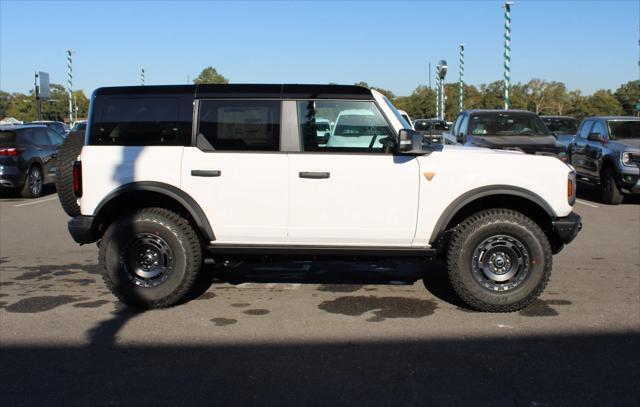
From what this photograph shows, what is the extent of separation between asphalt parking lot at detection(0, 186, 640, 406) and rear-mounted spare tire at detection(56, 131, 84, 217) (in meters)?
0.91

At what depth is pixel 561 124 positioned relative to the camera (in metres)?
22.2

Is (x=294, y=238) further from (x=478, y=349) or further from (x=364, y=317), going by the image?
(x=478, y=349)

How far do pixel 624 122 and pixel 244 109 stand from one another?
1071 cm

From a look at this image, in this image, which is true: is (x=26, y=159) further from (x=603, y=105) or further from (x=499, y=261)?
(x=603, y=105)

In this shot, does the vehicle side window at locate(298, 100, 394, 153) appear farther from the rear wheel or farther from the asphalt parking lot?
the rear wheel

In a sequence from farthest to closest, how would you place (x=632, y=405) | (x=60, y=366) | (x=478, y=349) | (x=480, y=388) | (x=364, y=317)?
(x=364, y=317) → (x=478, y=349) → (x=60, y=366) → (x=480, y=388) → (x=632, y=405)

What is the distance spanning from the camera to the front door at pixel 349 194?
5.33 metres

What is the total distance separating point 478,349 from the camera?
4.53 metres

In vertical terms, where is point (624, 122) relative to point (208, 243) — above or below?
above

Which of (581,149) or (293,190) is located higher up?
(581,149)

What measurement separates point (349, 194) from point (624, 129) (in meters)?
10.2

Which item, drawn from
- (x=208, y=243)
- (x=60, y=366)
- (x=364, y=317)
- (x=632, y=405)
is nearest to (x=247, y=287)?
(x=208, y=243)

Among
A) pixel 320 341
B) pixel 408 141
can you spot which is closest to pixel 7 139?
pixel 408 141

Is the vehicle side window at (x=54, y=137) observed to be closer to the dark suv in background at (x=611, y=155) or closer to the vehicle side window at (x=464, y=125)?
the vehicle side window at (x=464, y=125)
